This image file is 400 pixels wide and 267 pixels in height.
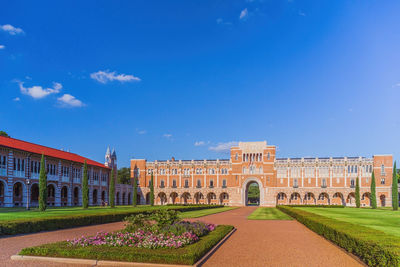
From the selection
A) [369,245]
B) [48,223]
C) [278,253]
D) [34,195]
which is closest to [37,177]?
[34,195]

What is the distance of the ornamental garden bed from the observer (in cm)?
1195

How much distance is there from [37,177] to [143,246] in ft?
138

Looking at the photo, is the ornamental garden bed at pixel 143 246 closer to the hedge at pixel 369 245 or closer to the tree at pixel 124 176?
the hedge at pixel 369 245

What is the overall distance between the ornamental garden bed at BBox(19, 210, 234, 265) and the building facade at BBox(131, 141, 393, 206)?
6613 centimetres

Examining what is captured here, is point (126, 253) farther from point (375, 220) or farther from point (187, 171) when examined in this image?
point (187, 171)

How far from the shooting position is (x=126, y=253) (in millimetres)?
12055

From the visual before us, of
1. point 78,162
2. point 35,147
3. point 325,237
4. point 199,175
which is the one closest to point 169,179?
point 199,175

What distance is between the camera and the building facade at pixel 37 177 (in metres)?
44.7

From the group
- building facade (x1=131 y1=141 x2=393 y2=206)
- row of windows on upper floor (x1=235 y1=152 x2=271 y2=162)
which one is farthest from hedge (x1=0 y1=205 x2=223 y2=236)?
row of windows on upper floor (x1=235 y1=152 x2=271 y2=162)

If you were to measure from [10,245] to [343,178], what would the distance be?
239 ft

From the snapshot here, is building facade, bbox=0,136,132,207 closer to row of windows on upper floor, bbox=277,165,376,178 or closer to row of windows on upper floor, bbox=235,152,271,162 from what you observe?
row of windows on upper floor, bbox=235,152,271,162

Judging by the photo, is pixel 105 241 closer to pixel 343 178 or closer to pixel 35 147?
pixel 35 147

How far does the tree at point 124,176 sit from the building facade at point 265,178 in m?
22.5

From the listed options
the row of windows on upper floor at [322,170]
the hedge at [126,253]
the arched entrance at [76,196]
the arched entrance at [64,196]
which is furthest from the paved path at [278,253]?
the row of windows on upper floor at [322,170]
